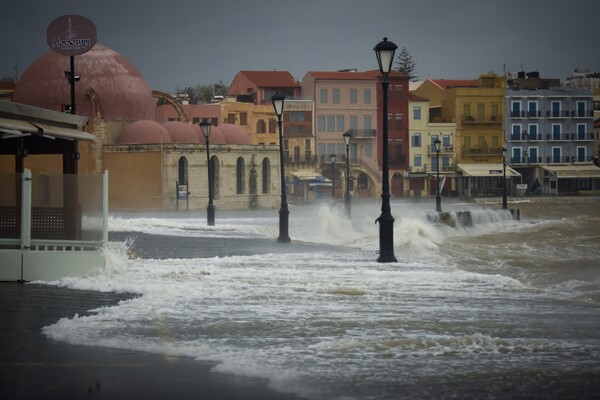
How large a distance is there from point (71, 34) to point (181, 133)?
4084cm

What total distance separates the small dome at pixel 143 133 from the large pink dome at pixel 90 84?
1.20m

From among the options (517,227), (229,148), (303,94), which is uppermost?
(303,94)

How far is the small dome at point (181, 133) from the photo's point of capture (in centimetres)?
6688

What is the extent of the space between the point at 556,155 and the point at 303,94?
2617 cm

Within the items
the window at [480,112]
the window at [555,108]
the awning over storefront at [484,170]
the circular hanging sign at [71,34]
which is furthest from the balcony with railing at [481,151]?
the circular hanging sign at [71,34]

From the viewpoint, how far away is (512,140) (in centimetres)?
9906

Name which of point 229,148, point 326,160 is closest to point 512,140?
point 326,160

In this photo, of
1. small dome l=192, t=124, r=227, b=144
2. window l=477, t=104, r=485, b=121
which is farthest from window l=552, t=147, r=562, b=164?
small dome l=192, t=124, r=227, b=144

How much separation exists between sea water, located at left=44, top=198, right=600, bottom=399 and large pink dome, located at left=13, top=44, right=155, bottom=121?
41.7 m

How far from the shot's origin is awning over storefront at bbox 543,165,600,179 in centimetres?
9581

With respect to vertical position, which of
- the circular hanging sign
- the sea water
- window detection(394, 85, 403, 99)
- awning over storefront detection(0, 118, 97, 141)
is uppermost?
window detection(394, 85, 403, 99)

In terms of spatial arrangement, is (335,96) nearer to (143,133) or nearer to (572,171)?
(572,171)

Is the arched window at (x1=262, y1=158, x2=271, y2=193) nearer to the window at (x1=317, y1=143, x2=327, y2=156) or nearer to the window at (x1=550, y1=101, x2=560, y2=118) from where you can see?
the window at (x1=317, y1=143, x2=327, y2=156)

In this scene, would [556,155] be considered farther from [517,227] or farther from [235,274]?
[235,274]
